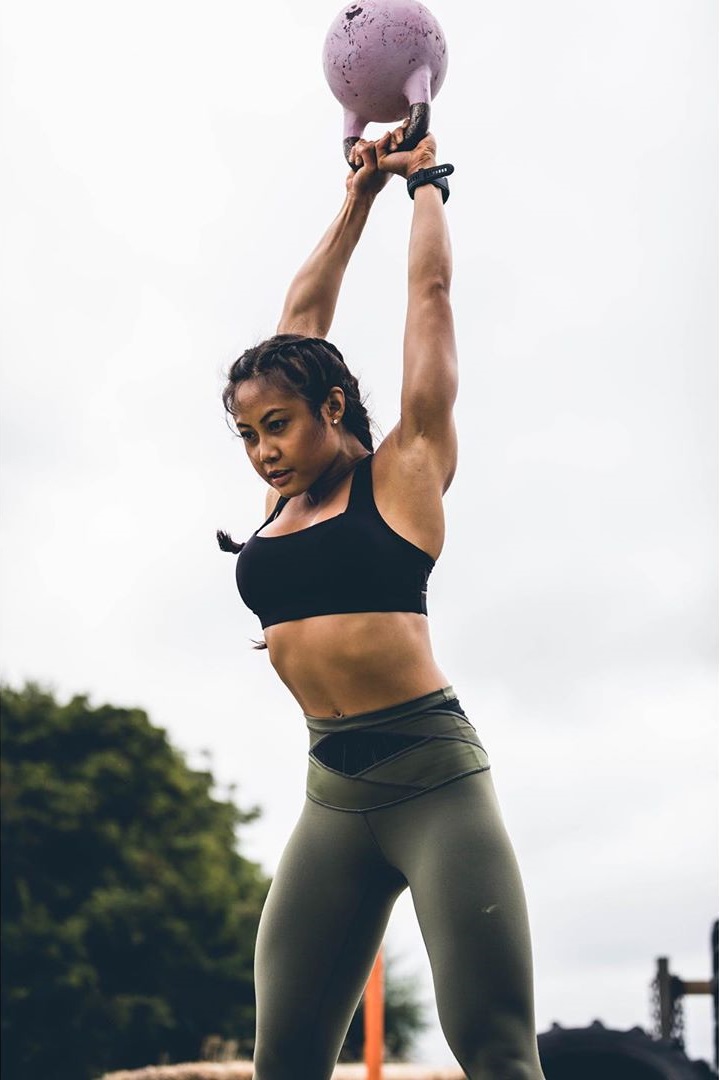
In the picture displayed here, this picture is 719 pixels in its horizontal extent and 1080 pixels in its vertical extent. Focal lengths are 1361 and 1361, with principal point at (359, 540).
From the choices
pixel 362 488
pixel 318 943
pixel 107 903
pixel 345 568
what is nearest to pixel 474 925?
pixel 318 943

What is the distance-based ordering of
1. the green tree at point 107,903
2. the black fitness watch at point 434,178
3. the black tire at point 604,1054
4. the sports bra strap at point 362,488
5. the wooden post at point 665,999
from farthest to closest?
the green tree at point 107,903, the wooden post at point 665,999, the black tire at point 604,1054, the black fitness watch at point 434,178, the sports bra strap at point 362,488

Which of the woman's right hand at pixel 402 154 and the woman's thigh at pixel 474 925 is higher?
the woman's right hand at pixel 402 154

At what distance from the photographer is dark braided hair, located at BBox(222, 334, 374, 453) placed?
10.0ft

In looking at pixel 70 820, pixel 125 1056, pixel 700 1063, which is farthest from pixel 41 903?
pixel 700 1063

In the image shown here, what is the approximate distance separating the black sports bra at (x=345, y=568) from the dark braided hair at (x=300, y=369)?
217 mm

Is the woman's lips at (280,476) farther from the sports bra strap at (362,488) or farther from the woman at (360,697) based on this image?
the sports bra strap at (362,488)

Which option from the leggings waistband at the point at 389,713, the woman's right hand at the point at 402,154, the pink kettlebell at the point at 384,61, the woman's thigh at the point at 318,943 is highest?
the pink kettlebell at the point at 384,61

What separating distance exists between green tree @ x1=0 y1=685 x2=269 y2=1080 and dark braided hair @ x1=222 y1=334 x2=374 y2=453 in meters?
11.0

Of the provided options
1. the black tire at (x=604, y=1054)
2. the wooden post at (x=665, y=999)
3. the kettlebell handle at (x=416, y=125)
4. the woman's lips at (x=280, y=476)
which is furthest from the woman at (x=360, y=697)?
the wooden post at (x=665, y=999)

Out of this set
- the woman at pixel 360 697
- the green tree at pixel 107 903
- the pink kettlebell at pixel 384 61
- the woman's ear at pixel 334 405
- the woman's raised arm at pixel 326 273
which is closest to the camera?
the woman at pixel 360 697

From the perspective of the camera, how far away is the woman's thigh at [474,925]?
2646 millimetres

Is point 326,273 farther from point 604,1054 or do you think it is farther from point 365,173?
point 604,1054

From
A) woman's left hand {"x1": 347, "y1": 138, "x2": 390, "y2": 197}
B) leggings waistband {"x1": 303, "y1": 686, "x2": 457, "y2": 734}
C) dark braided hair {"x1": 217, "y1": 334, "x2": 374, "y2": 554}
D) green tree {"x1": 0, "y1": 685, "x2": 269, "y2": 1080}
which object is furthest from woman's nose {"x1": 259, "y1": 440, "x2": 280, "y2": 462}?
green tree {"x1": 0, "y1": 685, "x2": 269, "y2": 1080}

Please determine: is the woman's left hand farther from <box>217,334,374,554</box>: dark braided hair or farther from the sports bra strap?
the sports bra strap
